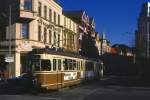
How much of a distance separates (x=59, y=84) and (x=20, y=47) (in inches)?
1112

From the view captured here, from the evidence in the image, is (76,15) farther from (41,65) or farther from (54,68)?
(41,65)

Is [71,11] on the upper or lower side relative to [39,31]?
upper

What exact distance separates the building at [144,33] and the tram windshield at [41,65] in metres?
89.5

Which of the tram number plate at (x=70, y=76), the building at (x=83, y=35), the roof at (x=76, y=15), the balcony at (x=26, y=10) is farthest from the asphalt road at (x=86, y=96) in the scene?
the roof at (x=76, y=15)

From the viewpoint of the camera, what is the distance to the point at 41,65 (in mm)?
33250

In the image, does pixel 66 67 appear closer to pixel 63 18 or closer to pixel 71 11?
pixel 63 18

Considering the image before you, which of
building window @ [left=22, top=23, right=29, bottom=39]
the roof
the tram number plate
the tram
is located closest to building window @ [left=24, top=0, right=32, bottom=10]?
building window @ [left=22, top=23, right=29, bottom=39]

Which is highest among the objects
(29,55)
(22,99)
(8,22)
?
(8,22)

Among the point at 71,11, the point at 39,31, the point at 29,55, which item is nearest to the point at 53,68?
the point at 29,55

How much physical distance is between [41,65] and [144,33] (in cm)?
9947

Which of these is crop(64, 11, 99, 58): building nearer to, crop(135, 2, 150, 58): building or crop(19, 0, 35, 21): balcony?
crop(135, 2, 150, 58): building

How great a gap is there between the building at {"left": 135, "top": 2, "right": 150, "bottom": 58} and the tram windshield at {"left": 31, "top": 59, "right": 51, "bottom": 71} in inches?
3523

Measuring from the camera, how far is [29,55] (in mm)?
33688

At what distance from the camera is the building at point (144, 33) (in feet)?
412
